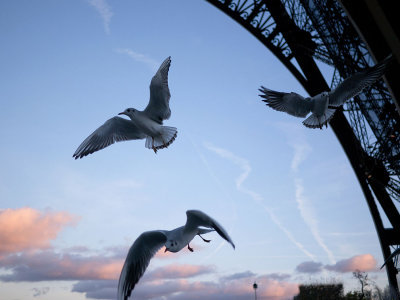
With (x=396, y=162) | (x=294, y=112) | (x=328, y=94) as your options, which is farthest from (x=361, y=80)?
(x=396, y=162)

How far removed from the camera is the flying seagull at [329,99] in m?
7.80

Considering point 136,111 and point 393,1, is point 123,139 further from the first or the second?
point 393,1

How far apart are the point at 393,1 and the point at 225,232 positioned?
5967 millimetres

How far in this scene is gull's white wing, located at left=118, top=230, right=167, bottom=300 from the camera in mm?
7816

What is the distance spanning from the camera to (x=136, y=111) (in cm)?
824

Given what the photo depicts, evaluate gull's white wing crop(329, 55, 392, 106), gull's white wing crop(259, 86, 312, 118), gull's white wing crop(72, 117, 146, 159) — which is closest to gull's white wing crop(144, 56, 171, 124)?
gull's white wing crop(72, 117, 146, 159)

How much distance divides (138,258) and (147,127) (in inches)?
94.5

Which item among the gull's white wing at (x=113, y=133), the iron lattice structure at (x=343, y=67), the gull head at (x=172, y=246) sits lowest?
the gull head at (x=172, y=246)

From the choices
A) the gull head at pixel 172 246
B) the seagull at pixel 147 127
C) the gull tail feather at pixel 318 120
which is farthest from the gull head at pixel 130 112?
the gull tail feather at pixel 318 120

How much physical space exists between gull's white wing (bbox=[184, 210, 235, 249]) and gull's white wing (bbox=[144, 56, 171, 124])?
2.30 meters

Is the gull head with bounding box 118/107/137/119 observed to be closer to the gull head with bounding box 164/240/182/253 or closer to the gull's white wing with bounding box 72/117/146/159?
the gull's white wing with bounding box 72/117/146/159

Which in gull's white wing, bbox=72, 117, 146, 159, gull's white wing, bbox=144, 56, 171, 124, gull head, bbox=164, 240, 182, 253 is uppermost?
gull's white wing, bbox=144, 56, 171, 124

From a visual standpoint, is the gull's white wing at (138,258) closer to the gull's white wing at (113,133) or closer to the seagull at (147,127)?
the seagull at (147,127)

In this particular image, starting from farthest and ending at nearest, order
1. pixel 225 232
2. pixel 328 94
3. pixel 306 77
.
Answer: pixel 306 77 < pixel 328 94 < pixel 225 232
